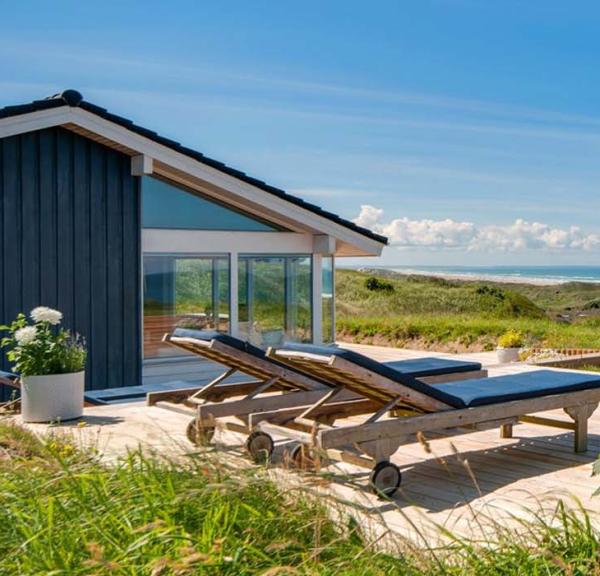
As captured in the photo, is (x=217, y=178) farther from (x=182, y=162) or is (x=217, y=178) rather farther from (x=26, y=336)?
(x=26, y=336)

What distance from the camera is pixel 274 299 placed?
39.3ft

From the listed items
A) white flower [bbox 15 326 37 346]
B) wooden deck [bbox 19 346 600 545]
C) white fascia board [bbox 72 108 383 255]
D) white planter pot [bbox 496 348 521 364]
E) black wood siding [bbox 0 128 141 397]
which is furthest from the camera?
white planter pot [bbox 496 348 521 364]

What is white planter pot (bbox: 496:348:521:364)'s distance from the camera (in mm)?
12688

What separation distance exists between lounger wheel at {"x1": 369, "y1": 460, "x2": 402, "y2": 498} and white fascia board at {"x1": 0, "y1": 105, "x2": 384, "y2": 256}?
6494 mm

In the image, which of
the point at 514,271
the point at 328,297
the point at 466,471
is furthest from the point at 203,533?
the point at 514,271

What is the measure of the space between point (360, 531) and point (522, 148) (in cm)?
5610

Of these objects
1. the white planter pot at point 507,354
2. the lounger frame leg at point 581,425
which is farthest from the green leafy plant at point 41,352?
the white planter pot at point 507,354

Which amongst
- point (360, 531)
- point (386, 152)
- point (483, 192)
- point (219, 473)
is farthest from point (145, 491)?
point (483, 192)

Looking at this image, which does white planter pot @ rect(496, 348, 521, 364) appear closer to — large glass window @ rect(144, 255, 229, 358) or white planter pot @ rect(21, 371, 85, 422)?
large glass window @ rect(144, 255, 229, 358)

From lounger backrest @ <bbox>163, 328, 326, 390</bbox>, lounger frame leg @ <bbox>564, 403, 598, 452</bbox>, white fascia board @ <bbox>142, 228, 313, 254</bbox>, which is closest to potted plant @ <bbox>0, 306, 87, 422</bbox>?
lounger backrest @ <bbox>163, 328, 326, 390</bbox>

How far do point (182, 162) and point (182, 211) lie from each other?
83cm

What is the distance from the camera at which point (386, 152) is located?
45.9 metres

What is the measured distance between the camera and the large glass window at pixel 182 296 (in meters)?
10.9

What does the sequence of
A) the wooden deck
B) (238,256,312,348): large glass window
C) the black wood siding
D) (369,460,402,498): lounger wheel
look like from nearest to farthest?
the wooden deck
(369,460,402,498): lounger wheel
the black wood siding
(238,256,312,348): large glass window
